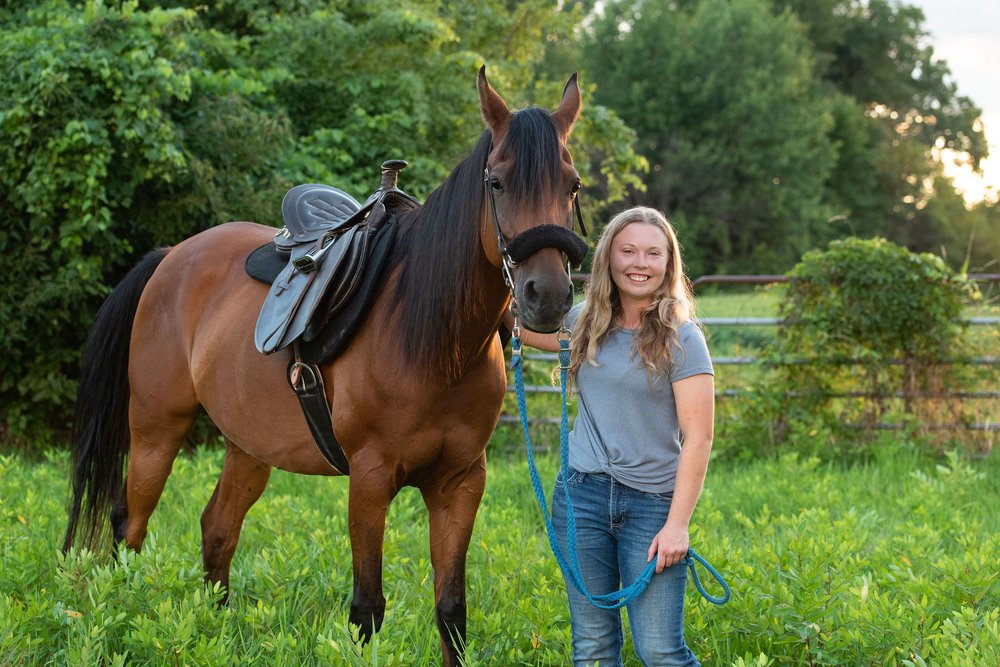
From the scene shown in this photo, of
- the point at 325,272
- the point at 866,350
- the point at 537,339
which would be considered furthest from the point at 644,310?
the point at 866,350

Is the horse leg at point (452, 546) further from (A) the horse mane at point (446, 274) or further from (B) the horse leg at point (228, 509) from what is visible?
(B) the horse leg at point (228, 509)

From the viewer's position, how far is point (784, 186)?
92.4 feet

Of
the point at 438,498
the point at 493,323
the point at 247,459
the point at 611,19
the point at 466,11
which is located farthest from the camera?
Result: the point at 611,19

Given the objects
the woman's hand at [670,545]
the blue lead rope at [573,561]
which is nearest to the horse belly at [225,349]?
the blue lead rope at [573,561]

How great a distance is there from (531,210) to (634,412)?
65 centimetres

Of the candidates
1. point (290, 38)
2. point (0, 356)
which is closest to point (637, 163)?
point (290, 38)

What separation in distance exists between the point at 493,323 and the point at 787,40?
1177 inches

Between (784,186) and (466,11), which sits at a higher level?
(466,11)

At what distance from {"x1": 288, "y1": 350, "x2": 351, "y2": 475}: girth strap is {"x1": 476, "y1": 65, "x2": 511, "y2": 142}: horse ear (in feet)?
3.34

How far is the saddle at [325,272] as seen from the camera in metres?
2.86

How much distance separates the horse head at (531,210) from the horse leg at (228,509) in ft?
5.94

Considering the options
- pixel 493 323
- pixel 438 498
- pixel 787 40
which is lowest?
pixel 438 498

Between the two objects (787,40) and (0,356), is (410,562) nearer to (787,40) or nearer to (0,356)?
(0,356)

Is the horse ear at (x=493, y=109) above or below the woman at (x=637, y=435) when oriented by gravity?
above
